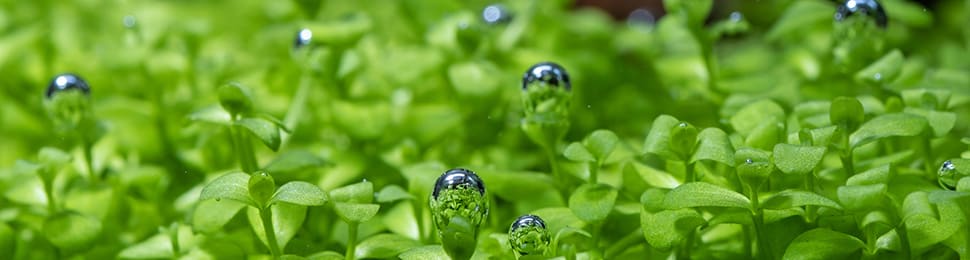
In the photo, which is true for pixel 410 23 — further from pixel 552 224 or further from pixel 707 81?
pixel 552 224

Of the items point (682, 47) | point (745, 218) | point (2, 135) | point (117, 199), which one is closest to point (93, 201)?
point (117, 199)

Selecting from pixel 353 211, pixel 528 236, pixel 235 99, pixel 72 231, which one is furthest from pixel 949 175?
pixel 72 231

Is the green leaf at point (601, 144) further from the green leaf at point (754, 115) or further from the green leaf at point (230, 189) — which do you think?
the green leaf at point (230, 189)

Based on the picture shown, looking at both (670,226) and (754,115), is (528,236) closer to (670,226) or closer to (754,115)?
(670,226)

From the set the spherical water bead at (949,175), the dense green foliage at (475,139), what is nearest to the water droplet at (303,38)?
the dense green foliage at (475,139)

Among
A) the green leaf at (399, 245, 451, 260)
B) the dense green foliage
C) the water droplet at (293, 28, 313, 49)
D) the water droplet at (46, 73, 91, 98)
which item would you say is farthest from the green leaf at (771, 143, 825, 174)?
the water droplet at (46, 73, 91, 98)
